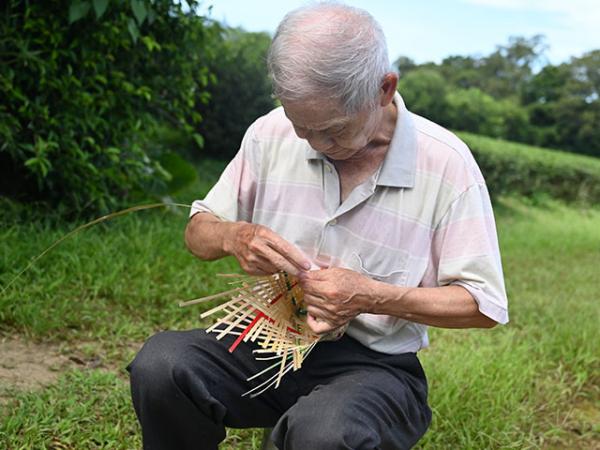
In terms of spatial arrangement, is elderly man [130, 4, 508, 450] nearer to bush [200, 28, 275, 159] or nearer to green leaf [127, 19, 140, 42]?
green leaf [127, 19, 140, 42]

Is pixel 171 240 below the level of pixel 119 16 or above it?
below

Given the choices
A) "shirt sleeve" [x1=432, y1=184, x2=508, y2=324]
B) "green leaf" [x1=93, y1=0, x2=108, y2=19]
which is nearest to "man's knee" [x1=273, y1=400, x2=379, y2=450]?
"shirt sleeve" [x1=432, y1=184, x2=508, y2=324]

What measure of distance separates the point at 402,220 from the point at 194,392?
67 centimetres

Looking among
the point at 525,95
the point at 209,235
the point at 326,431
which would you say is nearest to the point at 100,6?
the point at 209,235

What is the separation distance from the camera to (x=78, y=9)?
363cm

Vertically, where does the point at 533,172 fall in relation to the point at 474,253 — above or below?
below

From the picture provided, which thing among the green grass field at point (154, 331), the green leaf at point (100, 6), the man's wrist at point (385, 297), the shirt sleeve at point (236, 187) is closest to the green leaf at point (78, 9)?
the green leaf at point (100, 6)

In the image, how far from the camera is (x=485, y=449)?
282 cm

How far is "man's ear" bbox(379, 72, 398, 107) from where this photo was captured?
6.10ft

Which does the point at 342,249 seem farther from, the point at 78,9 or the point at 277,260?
the point at 78,9

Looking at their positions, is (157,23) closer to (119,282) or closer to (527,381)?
(119,282)

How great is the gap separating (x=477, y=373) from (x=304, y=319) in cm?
143

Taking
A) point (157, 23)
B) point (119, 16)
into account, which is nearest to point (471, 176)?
point (119, 16)

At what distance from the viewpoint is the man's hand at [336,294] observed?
183cm
